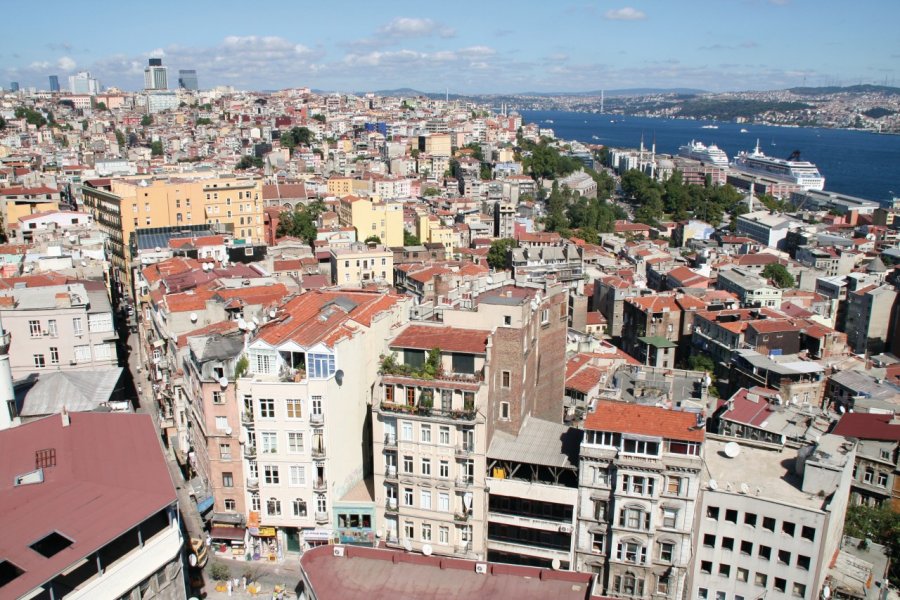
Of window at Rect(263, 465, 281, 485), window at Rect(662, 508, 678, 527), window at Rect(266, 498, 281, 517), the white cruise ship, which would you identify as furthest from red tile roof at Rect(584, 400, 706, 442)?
the white cruise ship

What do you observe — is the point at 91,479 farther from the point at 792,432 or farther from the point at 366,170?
the point at 366,170

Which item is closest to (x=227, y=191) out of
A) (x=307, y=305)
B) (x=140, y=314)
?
(x=140, y=314)

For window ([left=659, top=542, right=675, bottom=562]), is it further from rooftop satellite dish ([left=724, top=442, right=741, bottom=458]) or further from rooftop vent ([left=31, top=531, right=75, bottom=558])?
rooftop vent ([left=31, top=531, right=75, bottom=558])

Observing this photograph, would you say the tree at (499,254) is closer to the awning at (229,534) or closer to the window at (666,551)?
the awning at (229,534)

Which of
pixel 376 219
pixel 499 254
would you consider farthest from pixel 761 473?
pixel 376 219

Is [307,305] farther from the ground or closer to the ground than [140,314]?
farther from the ground
